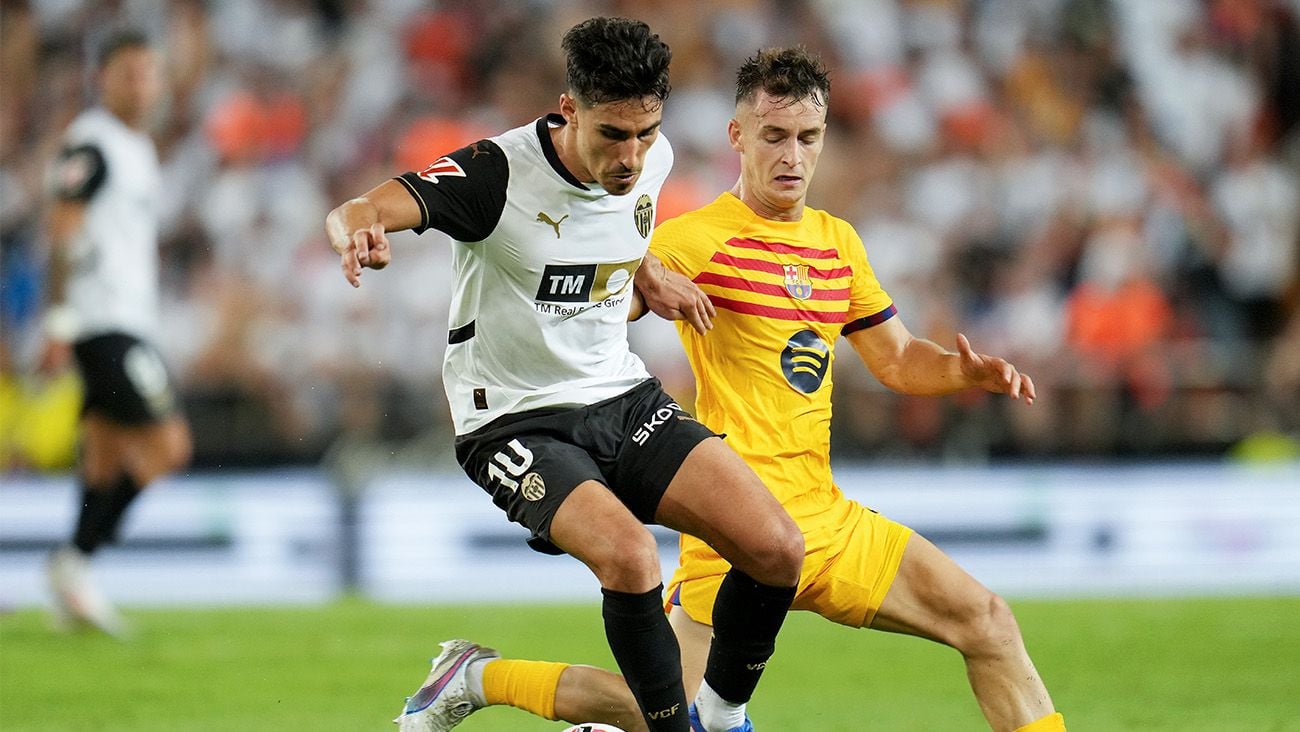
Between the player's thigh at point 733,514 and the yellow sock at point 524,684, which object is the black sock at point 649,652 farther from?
the yellow sock at point 524,684

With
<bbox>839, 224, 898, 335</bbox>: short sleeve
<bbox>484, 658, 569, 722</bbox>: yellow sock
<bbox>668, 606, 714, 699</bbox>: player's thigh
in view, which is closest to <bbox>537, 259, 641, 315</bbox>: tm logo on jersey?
<bbox>839, 224, 898, 335</bbox>: short sleeve

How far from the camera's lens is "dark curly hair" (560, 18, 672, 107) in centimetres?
519

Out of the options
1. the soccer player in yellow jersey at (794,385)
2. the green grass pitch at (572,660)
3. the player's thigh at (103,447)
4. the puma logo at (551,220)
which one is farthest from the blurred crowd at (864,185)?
the puma logo at (551,220)

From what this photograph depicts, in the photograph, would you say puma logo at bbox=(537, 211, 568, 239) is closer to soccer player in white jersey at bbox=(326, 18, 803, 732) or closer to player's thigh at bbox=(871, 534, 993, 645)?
soccer player in white jersey at bbox=(326, 18, 803, 732)

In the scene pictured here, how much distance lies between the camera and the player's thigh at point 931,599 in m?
5.57

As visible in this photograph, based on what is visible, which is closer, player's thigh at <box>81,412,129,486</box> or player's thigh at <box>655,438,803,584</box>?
player's thigh at <box>655,438,803,584</box>

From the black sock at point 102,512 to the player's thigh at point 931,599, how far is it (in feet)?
19.1

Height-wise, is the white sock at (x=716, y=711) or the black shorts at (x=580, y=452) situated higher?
the black shorts at (x=580, y=452)

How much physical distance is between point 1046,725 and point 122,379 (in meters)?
6.44

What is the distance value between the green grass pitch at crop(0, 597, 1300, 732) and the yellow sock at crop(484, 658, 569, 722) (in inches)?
53.7

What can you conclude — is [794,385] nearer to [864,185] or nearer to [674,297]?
[674,297]

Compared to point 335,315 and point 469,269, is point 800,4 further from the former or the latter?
point 469,269

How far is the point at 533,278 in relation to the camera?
541 centimetres

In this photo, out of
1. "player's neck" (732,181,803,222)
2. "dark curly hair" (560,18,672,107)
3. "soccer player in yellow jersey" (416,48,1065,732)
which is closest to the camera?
"dark curly hair" (560,18,672,107)
